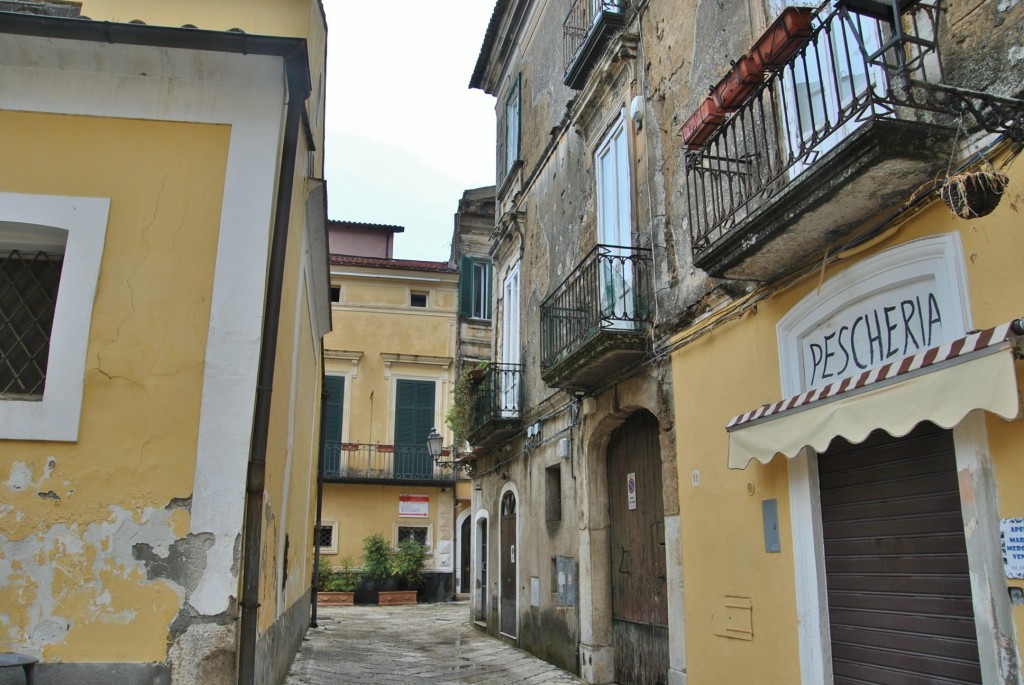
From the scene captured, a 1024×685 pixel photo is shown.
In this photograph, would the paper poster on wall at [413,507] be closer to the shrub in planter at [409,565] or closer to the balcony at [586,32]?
the shrub in planter at [409,565]

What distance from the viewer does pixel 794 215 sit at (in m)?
4.88

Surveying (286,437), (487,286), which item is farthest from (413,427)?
(286,437)

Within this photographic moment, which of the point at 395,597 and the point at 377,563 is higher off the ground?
the point at 377,563

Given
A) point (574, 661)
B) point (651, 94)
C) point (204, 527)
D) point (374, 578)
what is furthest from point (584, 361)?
point (374, 578)

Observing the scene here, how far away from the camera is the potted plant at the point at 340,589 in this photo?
21.4 meters

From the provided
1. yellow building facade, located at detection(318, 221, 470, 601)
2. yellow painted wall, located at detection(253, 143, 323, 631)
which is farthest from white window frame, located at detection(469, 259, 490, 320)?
yellow painted wall, located at detection(253, 143, 323, 631)

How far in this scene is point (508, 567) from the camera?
41.8 ft

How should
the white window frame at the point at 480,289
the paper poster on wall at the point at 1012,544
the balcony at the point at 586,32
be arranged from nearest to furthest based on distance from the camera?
the paper poster on wall at the point at 1012,544
the balcony at the point at 586,32
the white window frame at the point at 480,289

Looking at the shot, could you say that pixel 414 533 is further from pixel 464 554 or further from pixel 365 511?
pixel 464 554

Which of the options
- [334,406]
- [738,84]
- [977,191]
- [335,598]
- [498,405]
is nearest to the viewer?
[977,191]

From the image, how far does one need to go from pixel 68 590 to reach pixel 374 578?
17749 millimetres

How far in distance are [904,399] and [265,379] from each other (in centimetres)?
387

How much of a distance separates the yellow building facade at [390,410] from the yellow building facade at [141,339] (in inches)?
694

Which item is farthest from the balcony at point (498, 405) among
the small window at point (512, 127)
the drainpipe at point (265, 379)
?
the drainpipe at point (265, 379)
